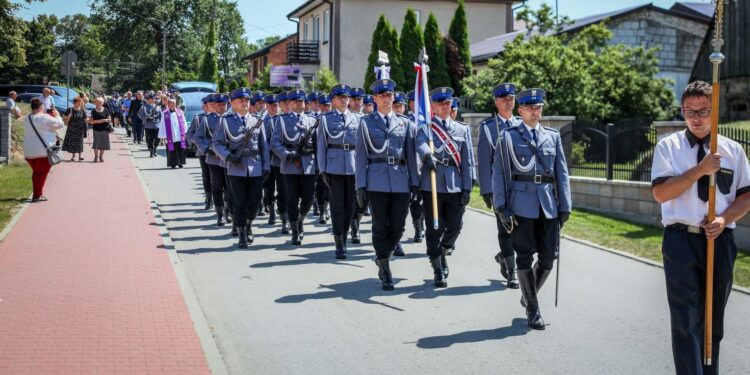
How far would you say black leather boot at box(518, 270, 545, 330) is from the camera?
732 cm

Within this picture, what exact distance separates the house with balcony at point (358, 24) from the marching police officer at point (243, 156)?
110 ft

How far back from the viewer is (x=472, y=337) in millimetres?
7016

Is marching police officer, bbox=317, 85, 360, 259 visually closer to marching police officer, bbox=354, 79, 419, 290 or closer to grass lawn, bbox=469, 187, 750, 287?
marching police officer, bbox=354, 79, 419, 290

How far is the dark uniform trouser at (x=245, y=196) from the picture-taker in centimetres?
1167

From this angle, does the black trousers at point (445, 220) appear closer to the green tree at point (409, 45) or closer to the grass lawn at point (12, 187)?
the grass lawn at point (12, 187)

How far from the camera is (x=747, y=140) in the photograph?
12.0m

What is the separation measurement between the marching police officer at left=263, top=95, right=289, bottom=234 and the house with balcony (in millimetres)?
31437

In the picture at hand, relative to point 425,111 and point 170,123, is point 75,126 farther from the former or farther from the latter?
point 425,111

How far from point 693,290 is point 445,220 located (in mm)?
4452

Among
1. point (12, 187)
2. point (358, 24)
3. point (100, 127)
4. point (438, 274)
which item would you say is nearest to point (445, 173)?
point (438, 274)

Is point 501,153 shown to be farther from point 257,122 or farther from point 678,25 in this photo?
point 678,25

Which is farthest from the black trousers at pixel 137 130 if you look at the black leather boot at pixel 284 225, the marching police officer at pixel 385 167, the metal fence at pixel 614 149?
the marching police officer at pixel 385 167

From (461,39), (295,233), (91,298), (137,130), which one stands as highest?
(461,39)

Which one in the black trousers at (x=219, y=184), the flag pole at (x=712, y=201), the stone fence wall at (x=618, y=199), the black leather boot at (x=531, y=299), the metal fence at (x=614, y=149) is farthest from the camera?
the metal fence at (x=614, y=149)
